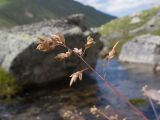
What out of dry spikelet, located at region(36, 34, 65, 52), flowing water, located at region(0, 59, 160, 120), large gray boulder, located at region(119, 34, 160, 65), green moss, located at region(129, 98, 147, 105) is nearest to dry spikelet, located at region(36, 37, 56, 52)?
dry spikelet, located at region(36, 34, 65, 52)

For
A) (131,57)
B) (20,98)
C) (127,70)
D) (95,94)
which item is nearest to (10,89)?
(20,98)

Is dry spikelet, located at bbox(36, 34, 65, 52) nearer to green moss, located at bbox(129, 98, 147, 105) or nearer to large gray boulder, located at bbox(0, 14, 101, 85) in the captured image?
green moss, located at bbox(129, 98, 147, 105)

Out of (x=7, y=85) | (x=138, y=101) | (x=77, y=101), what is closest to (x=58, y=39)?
(x=138, y=101)

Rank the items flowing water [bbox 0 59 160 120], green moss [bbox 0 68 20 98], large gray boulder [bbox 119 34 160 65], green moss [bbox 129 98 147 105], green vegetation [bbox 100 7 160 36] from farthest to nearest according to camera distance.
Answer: green vegetation [bbox 100 7 160 36]
large gray boulder [bbox 119 34 160 65]
green moss [bbox 0 68 20 98]
green moss [bbox 129 98 147 105]
flowing water [bbox 0 59 160 120]

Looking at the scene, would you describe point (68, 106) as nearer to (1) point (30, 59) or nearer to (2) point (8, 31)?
(1) point (30, 59)

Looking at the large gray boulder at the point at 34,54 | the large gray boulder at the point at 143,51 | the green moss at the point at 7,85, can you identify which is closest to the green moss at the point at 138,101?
the large gray boulder at the point at 34,54

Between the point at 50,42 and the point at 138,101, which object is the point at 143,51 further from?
the point at 50,42
